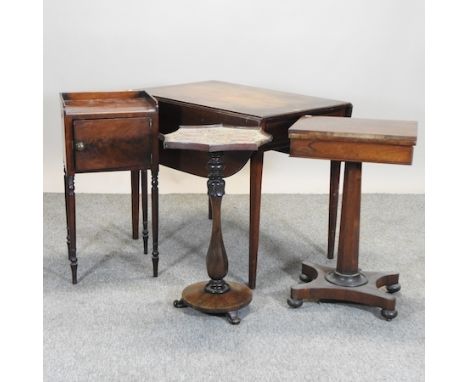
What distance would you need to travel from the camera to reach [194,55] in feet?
16.0

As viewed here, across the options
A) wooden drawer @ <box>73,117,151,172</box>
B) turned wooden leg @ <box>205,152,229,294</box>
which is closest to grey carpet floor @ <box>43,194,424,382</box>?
turned wooden leg @ <box>205,152,229,294</box>

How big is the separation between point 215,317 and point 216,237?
0.33m

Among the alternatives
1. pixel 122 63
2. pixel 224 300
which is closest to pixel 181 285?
pixel 224 300

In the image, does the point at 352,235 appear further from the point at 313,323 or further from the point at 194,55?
the point at 194,55

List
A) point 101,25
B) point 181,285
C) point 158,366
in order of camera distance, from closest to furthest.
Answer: point 158,366 < point 181,285 < point 101,25

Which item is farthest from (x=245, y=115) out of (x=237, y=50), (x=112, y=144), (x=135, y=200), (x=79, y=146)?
(x=237, y=50)

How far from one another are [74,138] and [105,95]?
431mm

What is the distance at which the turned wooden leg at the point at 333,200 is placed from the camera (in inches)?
146

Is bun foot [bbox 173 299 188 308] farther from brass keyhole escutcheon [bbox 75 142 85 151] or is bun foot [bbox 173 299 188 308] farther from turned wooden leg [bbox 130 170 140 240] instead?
turned wooden leg [bbox 130 170 140 240]

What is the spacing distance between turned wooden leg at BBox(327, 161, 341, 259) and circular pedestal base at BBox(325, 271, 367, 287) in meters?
0.52

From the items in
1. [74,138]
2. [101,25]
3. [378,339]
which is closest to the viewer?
[378,339]

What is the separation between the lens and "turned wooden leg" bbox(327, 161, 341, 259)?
372cm

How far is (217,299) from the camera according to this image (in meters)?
3.14

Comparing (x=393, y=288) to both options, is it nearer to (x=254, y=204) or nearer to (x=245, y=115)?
(x=254, y=204)
